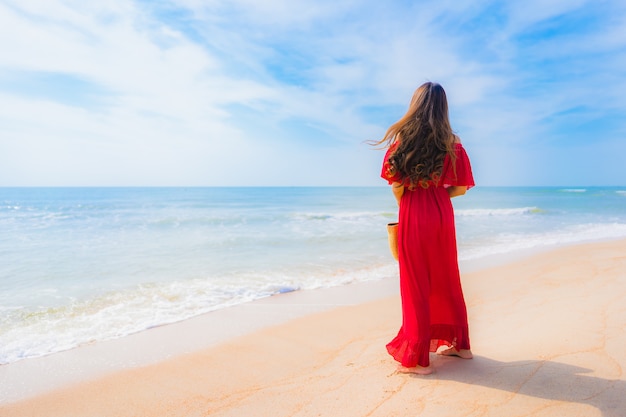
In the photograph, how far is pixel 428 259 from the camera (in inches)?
115

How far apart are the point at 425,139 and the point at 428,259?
0.88m

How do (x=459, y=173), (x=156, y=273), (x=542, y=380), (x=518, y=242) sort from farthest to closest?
(x=518, y=242)
(x=156, y=273)
(x=459, y=173)
(x=542, y=380)

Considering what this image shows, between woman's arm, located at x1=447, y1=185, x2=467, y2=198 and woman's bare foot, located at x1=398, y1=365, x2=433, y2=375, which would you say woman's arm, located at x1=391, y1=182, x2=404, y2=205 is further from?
woman's bare foot, located at x1=398, y1=365, x2=433, y2=375

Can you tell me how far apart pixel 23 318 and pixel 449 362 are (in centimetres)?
540

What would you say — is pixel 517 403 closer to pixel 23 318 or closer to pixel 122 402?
pixel 122 402

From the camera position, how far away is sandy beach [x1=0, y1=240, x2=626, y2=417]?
8.34 feet

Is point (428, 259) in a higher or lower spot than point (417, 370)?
higher

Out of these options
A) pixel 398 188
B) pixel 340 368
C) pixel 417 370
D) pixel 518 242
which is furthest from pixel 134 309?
pixel 518 242

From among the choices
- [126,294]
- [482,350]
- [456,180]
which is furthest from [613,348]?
[126,294]

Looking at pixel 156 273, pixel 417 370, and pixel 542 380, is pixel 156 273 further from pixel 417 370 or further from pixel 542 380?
pixel 542 380

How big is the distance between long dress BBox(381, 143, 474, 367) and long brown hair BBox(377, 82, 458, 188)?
85mm

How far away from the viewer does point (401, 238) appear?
299 cm

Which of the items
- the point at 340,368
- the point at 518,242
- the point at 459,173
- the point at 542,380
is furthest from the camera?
the point at 518,242

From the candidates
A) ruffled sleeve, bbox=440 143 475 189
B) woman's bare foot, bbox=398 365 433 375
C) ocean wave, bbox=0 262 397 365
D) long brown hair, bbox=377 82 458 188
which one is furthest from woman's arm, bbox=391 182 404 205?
ocean wave, bbox=0 262 397 365
